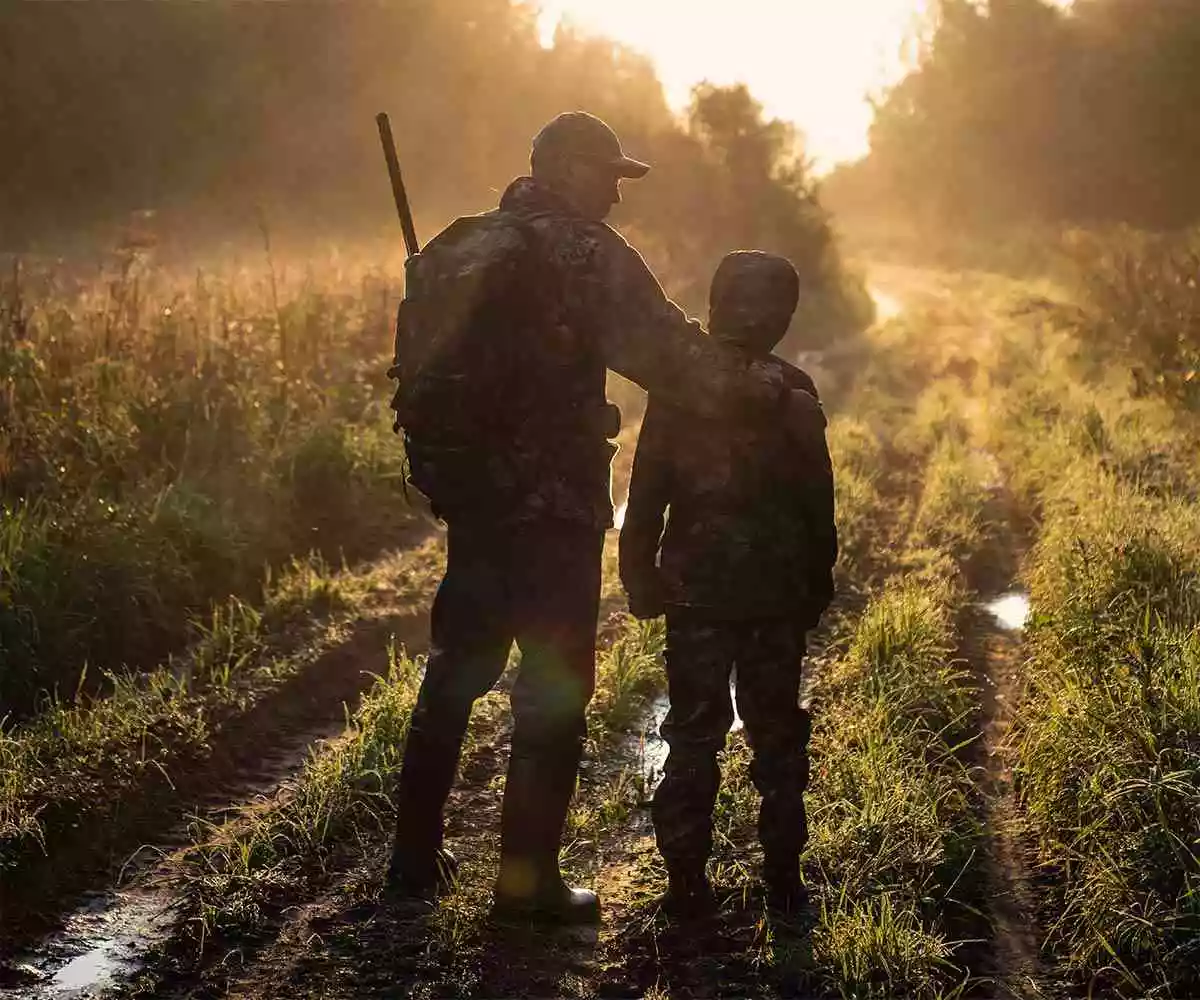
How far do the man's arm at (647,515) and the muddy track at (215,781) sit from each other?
185 cm

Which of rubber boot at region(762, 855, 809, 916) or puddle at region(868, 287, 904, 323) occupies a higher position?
puddle at region(868, 287, 904, 323)

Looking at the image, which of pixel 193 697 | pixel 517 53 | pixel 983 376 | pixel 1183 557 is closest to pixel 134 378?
pixel 193 697

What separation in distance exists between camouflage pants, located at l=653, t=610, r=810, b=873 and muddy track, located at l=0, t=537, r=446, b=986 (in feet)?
5.82

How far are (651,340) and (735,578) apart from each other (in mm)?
726

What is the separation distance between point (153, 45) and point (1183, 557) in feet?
102

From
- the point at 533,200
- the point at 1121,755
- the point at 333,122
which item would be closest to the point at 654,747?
the point at 1121,755

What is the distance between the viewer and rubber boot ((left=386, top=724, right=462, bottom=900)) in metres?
3.39

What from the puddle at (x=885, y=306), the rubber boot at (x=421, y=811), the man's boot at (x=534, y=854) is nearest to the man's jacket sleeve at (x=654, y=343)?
the man's boot at (x=534, y=854)

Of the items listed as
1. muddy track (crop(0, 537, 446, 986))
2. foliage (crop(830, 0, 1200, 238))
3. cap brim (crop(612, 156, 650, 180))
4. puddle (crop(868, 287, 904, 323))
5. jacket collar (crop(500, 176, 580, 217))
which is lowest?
muddy track (crop(0, 537, 446, 986))

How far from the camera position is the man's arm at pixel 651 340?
117 inches

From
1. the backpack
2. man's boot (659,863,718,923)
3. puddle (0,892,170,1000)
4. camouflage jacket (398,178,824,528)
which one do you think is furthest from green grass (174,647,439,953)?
the backpack

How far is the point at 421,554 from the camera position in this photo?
7.16m

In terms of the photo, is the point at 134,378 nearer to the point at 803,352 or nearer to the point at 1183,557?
the point at 1183,557

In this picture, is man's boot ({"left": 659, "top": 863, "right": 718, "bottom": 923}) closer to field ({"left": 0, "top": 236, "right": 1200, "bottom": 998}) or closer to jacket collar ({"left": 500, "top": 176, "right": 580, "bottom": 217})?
field ({"left": 0, "top": 236, "right": 1200, "bottom": 998})
